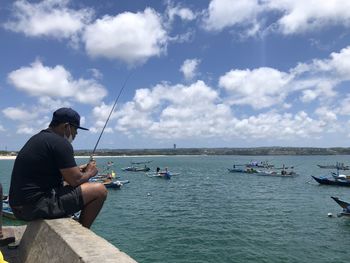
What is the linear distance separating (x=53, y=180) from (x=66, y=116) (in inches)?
32.0

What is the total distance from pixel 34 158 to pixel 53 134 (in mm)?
352

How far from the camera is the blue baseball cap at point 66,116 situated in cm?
509

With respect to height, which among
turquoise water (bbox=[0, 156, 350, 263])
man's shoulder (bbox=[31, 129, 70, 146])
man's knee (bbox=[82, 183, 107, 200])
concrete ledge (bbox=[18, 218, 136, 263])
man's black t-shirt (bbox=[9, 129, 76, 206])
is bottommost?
turquoise water (bbox=[0, 156, 350, 263])

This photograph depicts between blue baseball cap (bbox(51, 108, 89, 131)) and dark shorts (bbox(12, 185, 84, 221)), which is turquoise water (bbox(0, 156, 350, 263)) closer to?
dark shorts (bbox(12, 185, 84, 221))

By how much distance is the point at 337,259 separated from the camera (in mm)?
20000

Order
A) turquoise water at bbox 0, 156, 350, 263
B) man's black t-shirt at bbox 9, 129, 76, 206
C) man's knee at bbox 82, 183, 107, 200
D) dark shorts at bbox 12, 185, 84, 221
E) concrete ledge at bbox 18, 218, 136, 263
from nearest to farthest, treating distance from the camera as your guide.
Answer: concrete ledge at bbox 18, 218, 136, 263 → man's black t-shirt at bbox 9, 129, 76, 206 → dark shorts at bbox 12, 185, 84, 221 → man's knee at bbox 82, 183, 107, 200 → turquoise water at bbox 0, 156, 350, 263

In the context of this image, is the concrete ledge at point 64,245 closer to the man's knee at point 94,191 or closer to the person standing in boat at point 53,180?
the person standing in boat at point 53,180

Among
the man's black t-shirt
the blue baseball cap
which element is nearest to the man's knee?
the man's black t-shirt

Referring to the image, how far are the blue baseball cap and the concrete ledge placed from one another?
122 centimetres

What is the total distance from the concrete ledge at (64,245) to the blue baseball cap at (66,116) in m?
1.22

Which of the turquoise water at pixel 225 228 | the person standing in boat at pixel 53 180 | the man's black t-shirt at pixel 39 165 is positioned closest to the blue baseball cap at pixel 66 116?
the person standing in boat at pixel 53 180

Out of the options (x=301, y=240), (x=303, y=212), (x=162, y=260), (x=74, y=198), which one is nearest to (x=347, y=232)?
(x=301, y=240)

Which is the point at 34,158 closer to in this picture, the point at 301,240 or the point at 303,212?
the point at 301,240

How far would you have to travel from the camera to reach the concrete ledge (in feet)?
11.5
